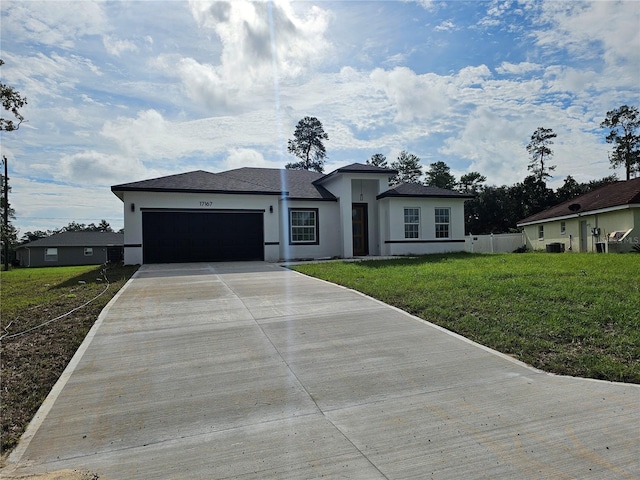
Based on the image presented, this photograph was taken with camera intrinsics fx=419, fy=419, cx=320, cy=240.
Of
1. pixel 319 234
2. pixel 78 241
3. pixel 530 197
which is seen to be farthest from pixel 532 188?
pixel 78 241

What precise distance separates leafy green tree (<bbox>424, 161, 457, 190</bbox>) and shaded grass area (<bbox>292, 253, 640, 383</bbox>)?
4146cm

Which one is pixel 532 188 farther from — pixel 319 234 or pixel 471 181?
pixel 319 234

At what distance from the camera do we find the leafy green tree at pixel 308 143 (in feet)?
155

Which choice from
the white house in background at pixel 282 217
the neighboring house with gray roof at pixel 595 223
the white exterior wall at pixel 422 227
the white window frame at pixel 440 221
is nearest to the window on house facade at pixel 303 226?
the white house in background at pixel 282 217

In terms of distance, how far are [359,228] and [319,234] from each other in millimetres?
2104

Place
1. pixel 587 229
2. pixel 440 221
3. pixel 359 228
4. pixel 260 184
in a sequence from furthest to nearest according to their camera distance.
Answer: pixel 587 229 → pixel 440 221 → pixel 359 228 → pixel 260 184

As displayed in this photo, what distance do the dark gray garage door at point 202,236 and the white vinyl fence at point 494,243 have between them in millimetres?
14219

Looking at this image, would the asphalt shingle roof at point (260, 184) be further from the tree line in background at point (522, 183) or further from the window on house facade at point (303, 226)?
the tree line in background at point (522, 183)

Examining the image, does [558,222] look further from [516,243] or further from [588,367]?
[588,367]

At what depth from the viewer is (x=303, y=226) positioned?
1991 cm

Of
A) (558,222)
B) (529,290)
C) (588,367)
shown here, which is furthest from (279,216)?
(558,222)

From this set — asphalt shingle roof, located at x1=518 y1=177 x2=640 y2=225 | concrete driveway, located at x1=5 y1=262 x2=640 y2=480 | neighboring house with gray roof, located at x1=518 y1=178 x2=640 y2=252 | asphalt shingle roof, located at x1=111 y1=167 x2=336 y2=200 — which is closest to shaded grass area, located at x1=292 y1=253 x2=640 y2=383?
concrete driveway, located at x1=5 y1=262 x2=640 y2=480

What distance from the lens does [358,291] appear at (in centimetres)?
957

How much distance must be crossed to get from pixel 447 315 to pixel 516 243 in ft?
87.1
